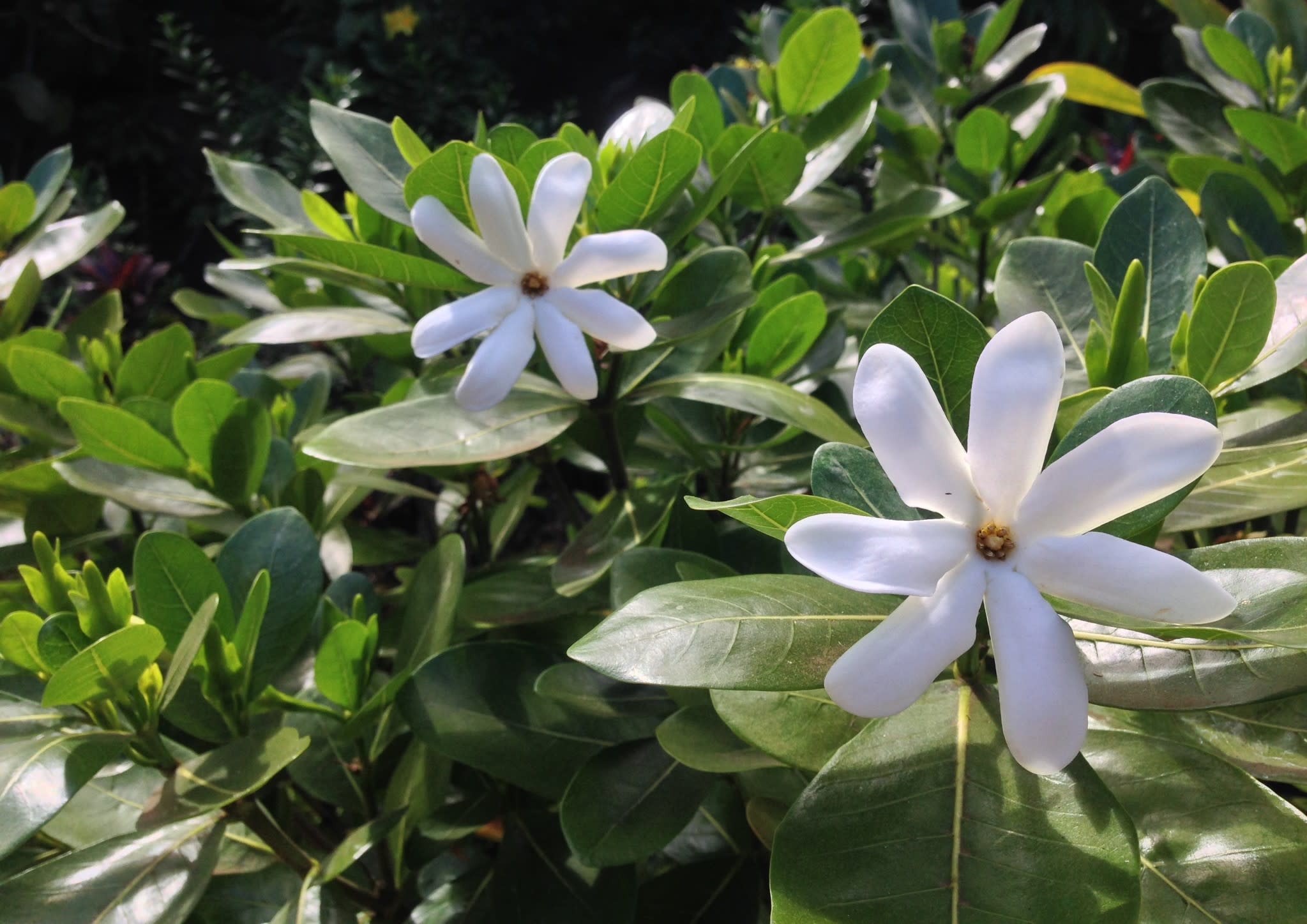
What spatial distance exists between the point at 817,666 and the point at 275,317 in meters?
0.89

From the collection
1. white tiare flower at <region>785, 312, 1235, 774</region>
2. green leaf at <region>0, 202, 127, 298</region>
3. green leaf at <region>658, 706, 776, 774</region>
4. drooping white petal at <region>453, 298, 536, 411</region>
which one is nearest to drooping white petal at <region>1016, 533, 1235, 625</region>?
white tiare flower at <region>785, 312, 1235, 774</region>

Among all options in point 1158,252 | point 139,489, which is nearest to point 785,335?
point 1158,252

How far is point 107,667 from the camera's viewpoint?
0.74m

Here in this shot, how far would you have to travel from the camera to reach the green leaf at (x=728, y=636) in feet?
1.92

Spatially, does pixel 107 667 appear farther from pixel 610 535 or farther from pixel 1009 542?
pixel 1009 542

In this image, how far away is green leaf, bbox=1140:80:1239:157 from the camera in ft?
4.89

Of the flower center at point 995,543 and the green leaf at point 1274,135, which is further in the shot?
the green leaf at point 1274,135

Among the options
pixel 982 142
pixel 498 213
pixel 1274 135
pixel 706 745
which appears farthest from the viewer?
pixel 982 142

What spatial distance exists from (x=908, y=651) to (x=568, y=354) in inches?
18.8

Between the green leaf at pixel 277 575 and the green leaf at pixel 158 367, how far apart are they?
46cm

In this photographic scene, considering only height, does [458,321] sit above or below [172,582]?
above

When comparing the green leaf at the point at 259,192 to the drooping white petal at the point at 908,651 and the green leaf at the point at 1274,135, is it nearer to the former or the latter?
the drooping white petal at the point at 908,651

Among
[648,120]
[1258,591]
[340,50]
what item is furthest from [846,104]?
[340,50]

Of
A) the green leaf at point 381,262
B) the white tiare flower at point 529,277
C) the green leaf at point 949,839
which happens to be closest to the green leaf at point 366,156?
the green leaf at point 381,262
